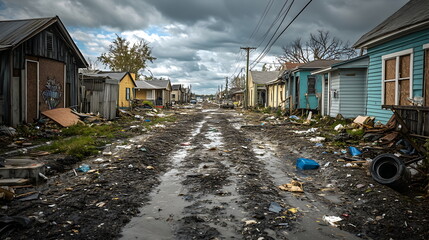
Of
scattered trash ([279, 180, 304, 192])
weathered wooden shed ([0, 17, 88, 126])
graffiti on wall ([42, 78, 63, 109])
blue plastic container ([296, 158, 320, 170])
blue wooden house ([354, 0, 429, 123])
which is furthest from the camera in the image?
graffiti on wall ([42, 78, 63, 109])

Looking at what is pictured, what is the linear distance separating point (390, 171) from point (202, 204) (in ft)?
12.5

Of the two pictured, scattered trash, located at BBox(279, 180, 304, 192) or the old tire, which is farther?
scattered trash, located at BBox(279, 180, 304, 192)

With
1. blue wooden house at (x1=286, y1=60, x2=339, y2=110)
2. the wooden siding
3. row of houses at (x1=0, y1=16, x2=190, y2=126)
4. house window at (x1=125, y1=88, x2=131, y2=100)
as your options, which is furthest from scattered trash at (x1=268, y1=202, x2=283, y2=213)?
house window at (x1=125, y1=88, x2=131, y2=100)

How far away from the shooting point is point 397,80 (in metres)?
9.83

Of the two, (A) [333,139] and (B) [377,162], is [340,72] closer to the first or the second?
(A) [333,139]

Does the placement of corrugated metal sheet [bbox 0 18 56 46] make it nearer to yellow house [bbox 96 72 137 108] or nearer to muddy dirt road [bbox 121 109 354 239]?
muddy dirt road [bbox 121 109 354 239]

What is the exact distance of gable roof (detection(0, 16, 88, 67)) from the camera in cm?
1096

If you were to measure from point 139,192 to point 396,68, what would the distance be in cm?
961

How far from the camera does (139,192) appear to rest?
16.2 ft

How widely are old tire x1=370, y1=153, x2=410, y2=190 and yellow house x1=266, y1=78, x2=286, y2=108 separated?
62.1 feet

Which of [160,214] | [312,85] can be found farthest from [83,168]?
[312,85]

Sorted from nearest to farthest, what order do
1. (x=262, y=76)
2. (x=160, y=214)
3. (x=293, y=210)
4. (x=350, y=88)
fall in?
(x=160, y=214)
(x=293, y=210)
(x=350, y=88)
(x=262, y=76)

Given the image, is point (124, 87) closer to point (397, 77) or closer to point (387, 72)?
point (387, 72)

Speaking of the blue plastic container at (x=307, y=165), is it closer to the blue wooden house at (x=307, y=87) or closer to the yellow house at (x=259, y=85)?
the blue wooden house at (x=307, y=87)
